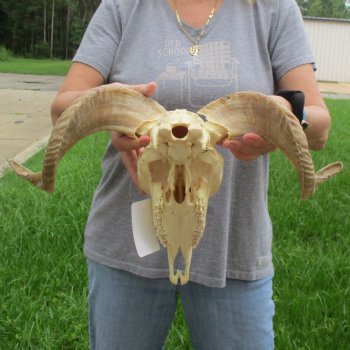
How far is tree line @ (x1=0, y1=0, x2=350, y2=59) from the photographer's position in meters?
53.7

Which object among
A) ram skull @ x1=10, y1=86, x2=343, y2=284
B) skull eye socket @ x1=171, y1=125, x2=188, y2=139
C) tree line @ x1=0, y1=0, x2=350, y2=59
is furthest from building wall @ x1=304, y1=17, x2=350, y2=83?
skull eye socket @ x1=171, y1=125, x2=188, y2=139

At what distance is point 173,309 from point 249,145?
0.83m

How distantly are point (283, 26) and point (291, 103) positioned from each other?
451 mm

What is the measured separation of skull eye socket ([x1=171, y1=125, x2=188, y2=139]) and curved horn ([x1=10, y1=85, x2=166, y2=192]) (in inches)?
7.0

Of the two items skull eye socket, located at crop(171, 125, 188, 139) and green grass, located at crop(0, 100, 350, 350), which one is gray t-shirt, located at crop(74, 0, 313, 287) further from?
green grass, located at crop(0, 100, 350, 350)

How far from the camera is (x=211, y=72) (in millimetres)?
2012

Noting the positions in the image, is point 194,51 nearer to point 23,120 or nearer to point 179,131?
point 179,131

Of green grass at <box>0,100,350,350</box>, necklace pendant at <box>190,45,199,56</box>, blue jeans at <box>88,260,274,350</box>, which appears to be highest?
necklace pendant at <box>190,45,199,56</box>

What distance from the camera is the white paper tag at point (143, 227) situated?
188 cm

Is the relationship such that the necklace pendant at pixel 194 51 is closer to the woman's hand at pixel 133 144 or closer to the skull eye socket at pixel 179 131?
the woman's hand at pixel 133 144

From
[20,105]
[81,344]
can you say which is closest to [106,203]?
[81,344]

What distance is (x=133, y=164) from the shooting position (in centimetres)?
186

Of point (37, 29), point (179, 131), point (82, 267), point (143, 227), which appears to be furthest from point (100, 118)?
point (37, 29)

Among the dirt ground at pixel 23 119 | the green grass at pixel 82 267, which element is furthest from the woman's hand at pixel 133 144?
the dirt ground at pixel 23 119
